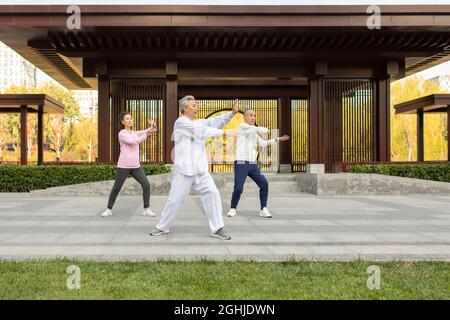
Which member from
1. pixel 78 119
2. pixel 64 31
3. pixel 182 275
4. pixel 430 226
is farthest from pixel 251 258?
pixel 78 119

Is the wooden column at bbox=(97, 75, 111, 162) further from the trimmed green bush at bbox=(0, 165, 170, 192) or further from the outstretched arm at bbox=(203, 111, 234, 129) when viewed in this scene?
the outstretched arm at bbox=(203, 111, 234, 129)

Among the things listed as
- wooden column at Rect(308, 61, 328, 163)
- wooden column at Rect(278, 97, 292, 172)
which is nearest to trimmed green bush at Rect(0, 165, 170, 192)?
wooden column at Rect(308, 61, 328, 163)

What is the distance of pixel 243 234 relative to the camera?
6.52m

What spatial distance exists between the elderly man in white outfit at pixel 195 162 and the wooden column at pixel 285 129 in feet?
48.0

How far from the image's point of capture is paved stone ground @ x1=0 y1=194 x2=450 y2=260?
Answer: 515 centimetres

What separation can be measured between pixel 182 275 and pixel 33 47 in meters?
13.2

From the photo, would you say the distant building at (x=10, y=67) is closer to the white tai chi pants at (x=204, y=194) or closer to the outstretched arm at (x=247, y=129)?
the outstretched arm at (x=247, y=129)

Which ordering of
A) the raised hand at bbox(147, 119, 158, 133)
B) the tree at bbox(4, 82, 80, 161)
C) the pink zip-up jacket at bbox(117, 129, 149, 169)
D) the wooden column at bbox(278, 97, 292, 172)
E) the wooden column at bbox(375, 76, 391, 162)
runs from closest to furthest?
1. the raised hand at bbox(147, 119, 158, 133)
2. the pink zip-up jacket at bbox(117, 129, 149, 169)
3. the wooden column at bbox(375, 76, 391, 162)
4. the wooden column at bbox(278, 97, 292, 172)
5. the tree at bbox(4, 82, 80, 161)

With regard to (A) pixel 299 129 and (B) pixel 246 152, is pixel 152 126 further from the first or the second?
(A) pixel 299 129

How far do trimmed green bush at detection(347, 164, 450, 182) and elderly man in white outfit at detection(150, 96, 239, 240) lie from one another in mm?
9398

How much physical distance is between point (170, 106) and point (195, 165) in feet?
31.5

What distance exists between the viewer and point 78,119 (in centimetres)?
5059

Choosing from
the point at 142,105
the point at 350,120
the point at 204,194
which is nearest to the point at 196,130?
the point at 204,194

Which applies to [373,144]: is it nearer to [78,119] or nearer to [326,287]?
[326,287]
